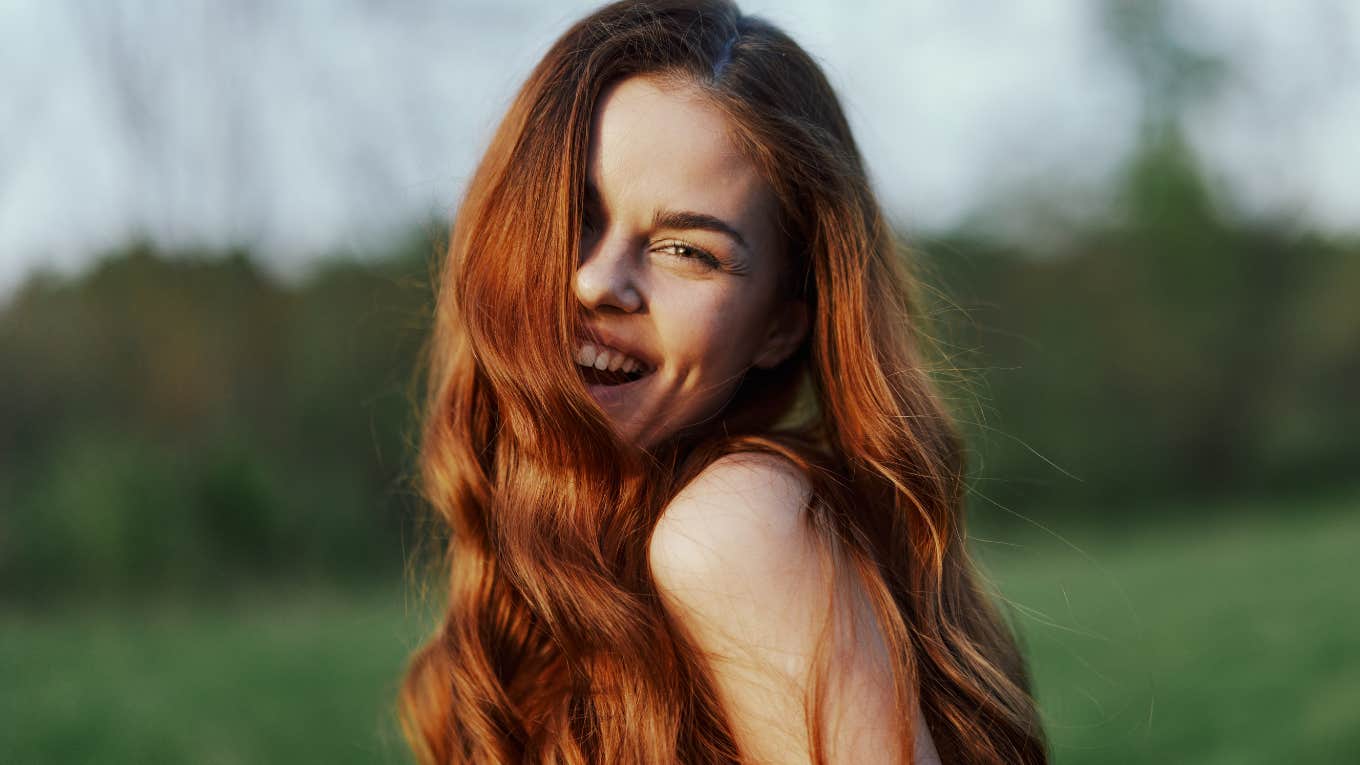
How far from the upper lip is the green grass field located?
2.55ft

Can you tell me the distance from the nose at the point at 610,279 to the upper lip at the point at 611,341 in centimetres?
4

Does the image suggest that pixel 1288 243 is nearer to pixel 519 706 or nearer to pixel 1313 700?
pixel 1313 700

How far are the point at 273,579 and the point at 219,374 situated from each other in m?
2.34

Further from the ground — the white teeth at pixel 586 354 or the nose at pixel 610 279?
the nose at pixel 610 279

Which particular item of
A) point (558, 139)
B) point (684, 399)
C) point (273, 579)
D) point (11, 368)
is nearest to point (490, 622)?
point (684, 399)

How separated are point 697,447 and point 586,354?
252 mm

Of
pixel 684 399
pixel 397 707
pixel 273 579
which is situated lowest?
pixel 273 579

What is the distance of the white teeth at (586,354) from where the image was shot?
6.38 ft

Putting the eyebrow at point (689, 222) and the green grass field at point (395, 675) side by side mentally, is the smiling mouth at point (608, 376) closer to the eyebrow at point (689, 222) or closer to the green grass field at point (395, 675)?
the eyebrow at point (689, 222)

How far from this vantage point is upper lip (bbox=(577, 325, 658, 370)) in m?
1.93

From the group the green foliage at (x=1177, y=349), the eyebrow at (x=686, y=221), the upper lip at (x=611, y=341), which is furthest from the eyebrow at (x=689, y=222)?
the green foliage at (x=1177, y=349)

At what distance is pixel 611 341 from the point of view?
194cm

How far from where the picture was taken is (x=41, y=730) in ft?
14.9

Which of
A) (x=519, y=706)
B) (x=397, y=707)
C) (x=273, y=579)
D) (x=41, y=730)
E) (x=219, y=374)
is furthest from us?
(x=219, y=374)
